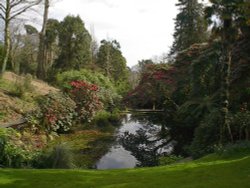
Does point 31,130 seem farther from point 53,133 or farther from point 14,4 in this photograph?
point 14,4

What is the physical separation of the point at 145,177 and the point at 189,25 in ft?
128

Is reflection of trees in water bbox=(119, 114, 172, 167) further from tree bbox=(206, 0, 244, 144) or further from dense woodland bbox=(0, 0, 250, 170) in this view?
tree bbox=(206, 0, 244, 144)

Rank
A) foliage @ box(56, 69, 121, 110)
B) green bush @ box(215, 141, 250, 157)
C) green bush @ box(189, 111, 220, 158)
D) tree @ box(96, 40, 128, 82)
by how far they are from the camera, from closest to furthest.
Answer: green bush @ box(215, 141, 250, 157), green bush @ box(189, 111, 220, 158), foliage @ box(56, 69, 121, 110), tree @ box(96, 40, 128, 82)

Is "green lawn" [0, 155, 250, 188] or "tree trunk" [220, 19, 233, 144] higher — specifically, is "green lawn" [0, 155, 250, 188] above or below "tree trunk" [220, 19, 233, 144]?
below

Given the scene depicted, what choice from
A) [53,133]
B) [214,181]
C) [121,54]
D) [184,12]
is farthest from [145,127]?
[121,54]

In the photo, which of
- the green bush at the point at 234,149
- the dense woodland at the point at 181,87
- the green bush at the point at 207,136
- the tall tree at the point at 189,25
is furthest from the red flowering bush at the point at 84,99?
the tall tree at the point at 189,25

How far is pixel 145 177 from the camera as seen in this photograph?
31.3 feet

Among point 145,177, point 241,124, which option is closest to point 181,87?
point 241,124

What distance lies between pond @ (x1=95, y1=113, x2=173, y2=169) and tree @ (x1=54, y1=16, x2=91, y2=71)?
1482 centimetres

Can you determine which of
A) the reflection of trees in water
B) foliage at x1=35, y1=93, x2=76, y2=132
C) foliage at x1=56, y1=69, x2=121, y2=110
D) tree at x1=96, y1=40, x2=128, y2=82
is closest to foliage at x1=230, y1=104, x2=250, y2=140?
the reflection of trees in water

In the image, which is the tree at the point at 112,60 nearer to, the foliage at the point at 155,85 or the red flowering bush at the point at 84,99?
the foliage at the point at 155,85

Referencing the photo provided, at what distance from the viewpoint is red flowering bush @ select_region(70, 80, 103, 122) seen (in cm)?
2300

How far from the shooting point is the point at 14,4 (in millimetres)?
24984

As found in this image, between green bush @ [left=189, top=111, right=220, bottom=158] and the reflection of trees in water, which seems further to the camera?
the reflection of trees in water
